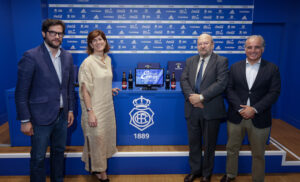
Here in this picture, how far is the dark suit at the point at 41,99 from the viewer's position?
6.09ft

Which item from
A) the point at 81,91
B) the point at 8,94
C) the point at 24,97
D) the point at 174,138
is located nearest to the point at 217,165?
the point at 174,138

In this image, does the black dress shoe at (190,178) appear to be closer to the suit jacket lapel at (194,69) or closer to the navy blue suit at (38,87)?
the suit jacket lapel at (194,69)

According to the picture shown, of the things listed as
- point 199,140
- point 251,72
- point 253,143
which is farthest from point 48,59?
point 253,143

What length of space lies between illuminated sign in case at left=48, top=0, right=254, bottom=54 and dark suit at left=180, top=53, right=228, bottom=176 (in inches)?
85.6

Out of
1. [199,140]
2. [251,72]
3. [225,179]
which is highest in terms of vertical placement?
[251,72]

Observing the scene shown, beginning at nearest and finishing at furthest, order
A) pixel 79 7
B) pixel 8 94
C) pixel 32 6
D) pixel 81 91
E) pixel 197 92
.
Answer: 1. pixel 81 91
2. pixel 197 92
3. pixel 8 94
4. pixel 32 6
5. pixel 79 7

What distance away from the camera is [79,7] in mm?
4355

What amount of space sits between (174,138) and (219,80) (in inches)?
44.2

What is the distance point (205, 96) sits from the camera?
2.34 meters

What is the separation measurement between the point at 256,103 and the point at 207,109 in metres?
0.52

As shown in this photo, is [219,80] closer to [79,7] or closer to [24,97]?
[24,97]

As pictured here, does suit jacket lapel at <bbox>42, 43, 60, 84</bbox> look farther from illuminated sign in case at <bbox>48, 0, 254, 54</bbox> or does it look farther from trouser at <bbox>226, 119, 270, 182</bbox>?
illuminated sign in case at <bbox>48, 0, 254, 54</bbox>

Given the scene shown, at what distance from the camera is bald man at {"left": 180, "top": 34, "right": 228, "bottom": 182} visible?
2355 millimetres

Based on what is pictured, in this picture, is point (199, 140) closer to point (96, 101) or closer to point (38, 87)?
point (96, 101)
